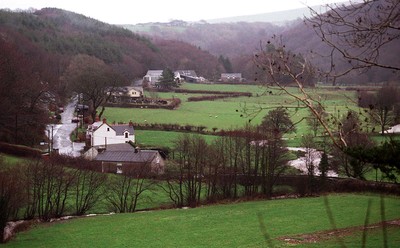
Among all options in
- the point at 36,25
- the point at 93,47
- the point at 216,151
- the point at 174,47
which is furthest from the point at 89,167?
the point at 174,47

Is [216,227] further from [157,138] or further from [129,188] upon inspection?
[157,138]

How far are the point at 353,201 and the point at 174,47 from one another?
457 feet

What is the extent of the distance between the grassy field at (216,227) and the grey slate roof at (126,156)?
11.4 metres

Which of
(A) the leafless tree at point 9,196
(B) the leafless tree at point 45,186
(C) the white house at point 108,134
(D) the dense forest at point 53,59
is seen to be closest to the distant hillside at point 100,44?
(D) the dense forest at point 53,59

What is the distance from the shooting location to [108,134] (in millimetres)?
52531

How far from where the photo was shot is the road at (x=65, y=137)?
4850cm

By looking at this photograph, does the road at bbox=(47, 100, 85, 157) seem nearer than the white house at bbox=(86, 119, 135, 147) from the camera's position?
Yes

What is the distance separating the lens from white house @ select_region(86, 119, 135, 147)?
51.7 m

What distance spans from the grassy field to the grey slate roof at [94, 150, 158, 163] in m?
11.4

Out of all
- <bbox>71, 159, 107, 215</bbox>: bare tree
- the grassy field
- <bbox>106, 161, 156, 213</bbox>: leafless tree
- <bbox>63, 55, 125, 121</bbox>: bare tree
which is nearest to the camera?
the grassy field

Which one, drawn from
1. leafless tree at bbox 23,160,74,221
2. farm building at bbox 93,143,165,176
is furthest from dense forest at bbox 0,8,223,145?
leafless tree at bbox 23,160,74,221

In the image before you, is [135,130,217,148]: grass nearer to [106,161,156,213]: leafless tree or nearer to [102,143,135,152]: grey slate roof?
[102,143,135,152]: grey slate roof

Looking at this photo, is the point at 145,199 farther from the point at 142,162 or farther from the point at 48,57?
the point at 48,57

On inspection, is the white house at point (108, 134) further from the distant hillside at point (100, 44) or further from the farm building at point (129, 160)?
the distant hillside at point (100, 44)
